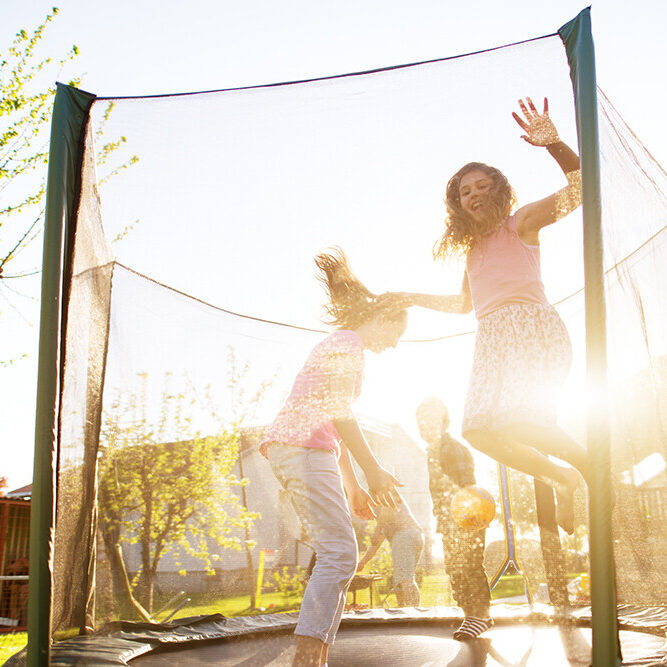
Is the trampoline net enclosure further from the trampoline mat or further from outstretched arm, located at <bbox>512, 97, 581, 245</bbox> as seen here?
the trampoline mat

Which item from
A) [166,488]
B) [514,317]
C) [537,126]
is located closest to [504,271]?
[514,317]

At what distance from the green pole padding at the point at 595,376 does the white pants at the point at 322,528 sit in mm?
544

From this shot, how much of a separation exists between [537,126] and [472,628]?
1.61m

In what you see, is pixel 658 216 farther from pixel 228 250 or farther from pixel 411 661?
pixel 411 661

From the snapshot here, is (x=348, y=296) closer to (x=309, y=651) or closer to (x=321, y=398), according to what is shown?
(x=321, y=398)

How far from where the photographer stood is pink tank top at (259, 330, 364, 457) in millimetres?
1614

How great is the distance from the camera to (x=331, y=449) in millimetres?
1607

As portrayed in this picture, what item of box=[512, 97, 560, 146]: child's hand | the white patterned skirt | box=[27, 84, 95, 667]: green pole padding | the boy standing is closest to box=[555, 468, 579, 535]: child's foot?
the white patterned skirt

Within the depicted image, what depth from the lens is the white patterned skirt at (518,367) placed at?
156 cm

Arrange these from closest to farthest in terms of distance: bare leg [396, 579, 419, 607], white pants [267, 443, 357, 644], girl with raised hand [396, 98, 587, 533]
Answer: white pants [267, 443, 357, 644] → girl with raised hand [396, 98, 587, 533] → bare leg [396, 579, 419, 607]

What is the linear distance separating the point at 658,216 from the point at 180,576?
169 cm

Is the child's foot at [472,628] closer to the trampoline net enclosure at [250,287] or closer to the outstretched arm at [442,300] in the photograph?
the trampoline net enclosure at [250,287]

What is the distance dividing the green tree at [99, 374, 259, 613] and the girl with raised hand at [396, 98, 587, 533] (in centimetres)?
72

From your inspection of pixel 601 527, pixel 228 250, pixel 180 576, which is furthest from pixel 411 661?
pixel 228 250
